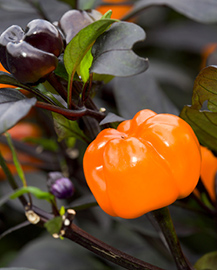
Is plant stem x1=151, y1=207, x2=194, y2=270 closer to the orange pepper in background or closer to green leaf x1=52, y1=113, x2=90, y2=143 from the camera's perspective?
green leaf x1=52, y1=113, x2=90, y2=143

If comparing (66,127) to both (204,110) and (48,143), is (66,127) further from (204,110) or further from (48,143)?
(48,143)

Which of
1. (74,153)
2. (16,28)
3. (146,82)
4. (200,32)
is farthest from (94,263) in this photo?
(200,32)

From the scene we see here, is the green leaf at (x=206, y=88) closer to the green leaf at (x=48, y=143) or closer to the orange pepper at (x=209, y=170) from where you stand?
the orange pepper at (x=209, y=170)

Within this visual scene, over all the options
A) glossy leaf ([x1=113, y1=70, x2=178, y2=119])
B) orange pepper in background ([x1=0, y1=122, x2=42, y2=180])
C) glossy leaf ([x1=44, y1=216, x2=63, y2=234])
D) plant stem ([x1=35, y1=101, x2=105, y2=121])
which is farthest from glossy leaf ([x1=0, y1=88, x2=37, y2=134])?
orange pepper in background ([x1=0, y1=122, x2=42, y2=180])

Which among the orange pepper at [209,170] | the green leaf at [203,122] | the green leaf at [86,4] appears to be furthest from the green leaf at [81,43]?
the green leaf at [86,4]

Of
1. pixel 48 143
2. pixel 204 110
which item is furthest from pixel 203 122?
pixel 48 143

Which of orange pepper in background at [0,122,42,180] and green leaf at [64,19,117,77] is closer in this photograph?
green leaf at [64,19,117,77]

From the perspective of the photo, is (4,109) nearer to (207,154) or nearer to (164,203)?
(164,203)

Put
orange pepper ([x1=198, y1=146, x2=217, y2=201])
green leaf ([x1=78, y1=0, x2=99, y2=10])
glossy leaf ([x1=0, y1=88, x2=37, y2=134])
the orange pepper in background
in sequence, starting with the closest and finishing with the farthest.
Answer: glossy leaf ([x1=0, y1=88, x2=37, y2=134]) < orange pepper ([x1=198, y1=146, x2=217, y2=201]) < green leaf ([x1=78, y1=0, x2=99, y2=10]) < the orange pepper in background
